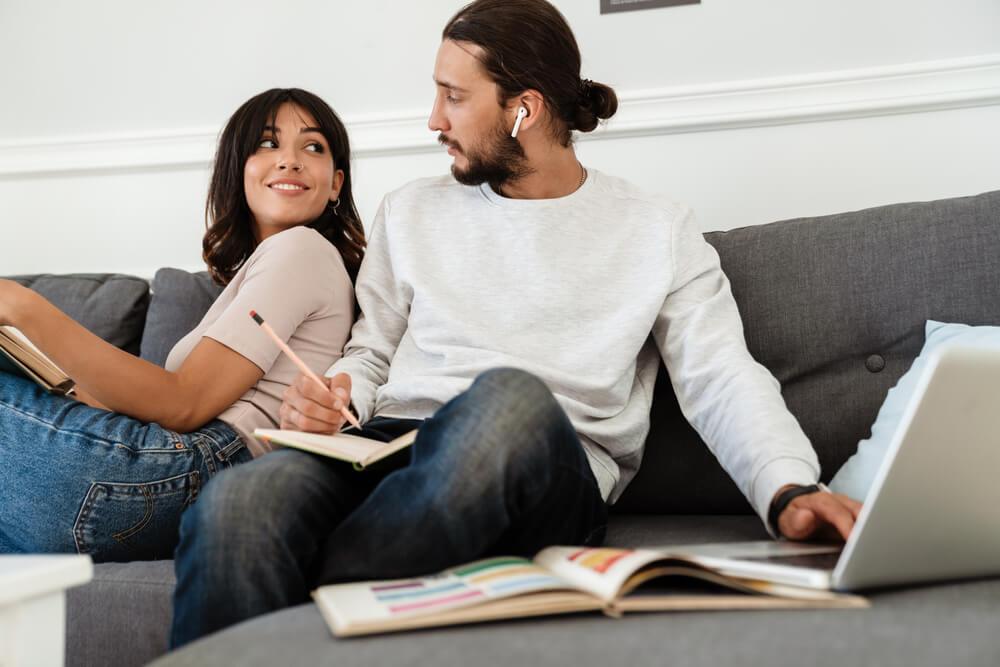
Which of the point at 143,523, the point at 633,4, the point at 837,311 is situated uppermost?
the point at 633,4

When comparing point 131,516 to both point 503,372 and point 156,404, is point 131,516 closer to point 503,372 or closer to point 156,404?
point 156,404

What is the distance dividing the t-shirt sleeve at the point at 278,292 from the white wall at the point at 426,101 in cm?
56

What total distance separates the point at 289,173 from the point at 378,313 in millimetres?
353

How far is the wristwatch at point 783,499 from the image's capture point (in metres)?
1.04

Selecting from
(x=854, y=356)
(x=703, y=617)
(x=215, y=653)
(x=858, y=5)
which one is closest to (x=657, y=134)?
(x=858, y=5)

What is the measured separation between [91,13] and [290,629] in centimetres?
197

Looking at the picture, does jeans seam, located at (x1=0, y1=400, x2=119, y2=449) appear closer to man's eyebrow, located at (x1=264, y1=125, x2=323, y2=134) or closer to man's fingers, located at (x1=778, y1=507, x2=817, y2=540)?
man's eyebrow, located at (x1=264, y1=125, x2=323, y2=134)

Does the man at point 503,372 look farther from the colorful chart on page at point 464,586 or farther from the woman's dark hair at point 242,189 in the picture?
the woman's dark hair at point 242,189

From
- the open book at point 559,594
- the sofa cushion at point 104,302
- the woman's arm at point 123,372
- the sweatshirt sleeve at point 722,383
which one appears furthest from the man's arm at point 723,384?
the sofa cushion at point 104,302

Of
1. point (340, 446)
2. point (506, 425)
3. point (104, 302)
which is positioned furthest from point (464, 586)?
point (104, 302)

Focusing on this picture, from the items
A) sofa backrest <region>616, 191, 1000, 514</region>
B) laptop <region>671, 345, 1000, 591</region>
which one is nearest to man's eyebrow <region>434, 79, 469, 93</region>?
sofa backrest <region>616, 191, 1000, 514</region>

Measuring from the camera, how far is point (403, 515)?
0.91 meters

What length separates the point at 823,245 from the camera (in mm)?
1460

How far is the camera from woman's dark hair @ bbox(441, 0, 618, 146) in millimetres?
1530
